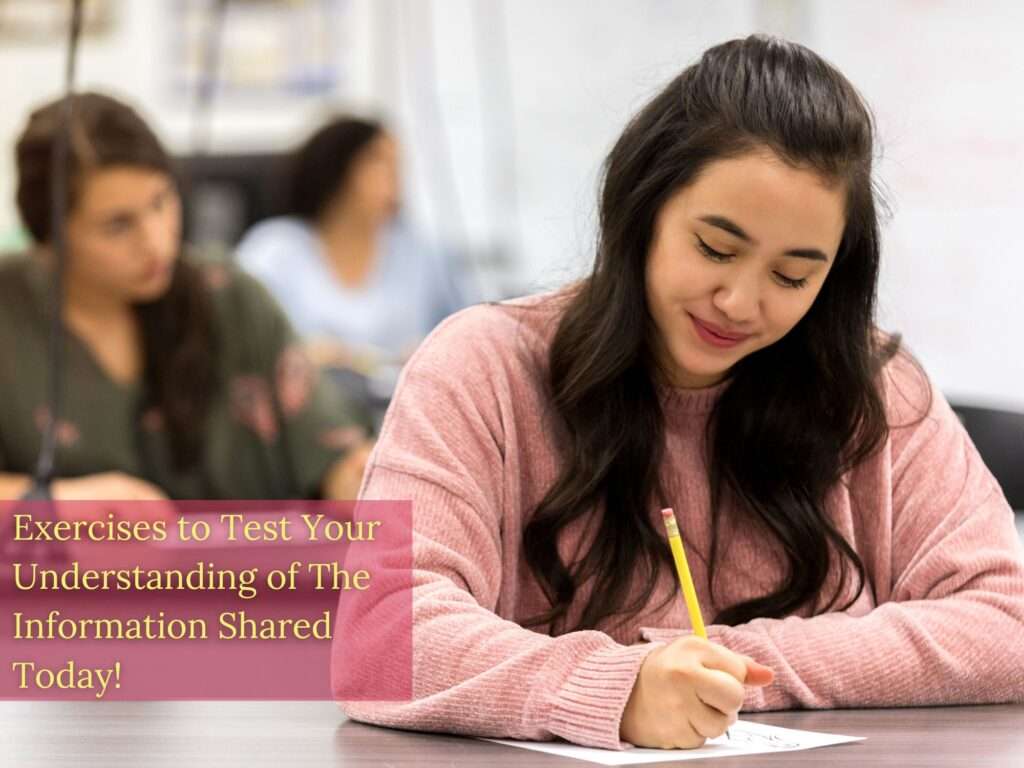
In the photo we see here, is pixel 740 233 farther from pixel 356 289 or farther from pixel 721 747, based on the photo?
pixel 356 289

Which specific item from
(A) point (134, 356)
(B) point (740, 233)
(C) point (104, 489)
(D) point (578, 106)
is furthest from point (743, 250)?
(D) point (578, 106)

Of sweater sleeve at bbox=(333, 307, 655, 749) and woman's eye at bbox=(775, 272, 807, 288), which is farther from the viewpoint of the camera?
woman's eye at bbox=(775, 272, 807, 288)

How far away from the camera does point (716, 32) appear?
3797 millimetres

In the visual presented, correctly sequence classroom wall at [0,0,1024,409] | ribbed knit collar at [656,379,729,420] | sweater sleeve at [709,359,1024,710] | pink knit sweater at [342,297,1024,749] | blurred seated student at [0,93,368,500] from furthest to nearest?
classroom wall at [0,0,1024,409]
blurred seated student at [0,93,368,500]
ribbed knit collar at [656,379,729,420]
sweater sleeve at [709,359,1024,710]
pink knit sweater at [342,297,1024,749]

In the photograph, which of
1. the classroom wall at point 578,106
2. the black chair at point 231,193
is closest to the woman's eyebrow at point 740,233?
the classroom wall at point 578,106

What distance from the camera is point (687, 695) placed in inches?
34.8

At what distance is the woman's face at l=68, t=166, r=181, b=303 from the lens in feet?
7.68

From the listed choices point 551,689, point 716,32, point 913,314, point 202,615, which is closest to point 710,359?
point 551,689

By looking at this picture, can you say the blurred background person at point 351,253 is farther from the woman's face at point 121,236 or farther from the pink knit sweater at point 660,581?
the pink knit sweater at point 660,581

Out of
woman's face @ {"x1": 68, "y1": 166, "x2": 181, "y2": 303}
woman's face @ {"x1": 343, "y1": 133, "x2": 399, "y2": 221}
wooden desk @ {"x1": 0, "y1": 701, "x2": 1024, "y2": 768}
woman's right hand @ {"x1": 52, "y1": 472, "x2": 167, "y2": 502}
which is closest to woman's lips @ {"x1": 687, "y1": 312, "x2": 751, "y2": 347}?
wooden desk @ {"x1": 0, "y1": 701, "x2": 1024, "y2": 768}

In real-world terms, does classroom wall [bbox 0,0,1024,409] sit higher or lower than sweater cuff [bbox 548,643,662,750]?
higher

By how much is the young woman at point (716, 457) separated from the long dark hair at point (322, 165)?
10.3 ft

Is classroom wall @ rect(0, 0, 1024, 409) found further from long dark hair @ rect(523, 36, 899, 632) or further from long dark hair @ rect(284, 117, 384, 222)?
long dark hair @ rect(523, 36, 899, 632)

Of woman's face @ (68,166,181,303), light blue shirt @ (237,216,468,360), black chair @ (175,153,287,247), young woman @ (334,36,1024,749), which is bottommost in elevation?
young woman @ (334,36,1024,749)
